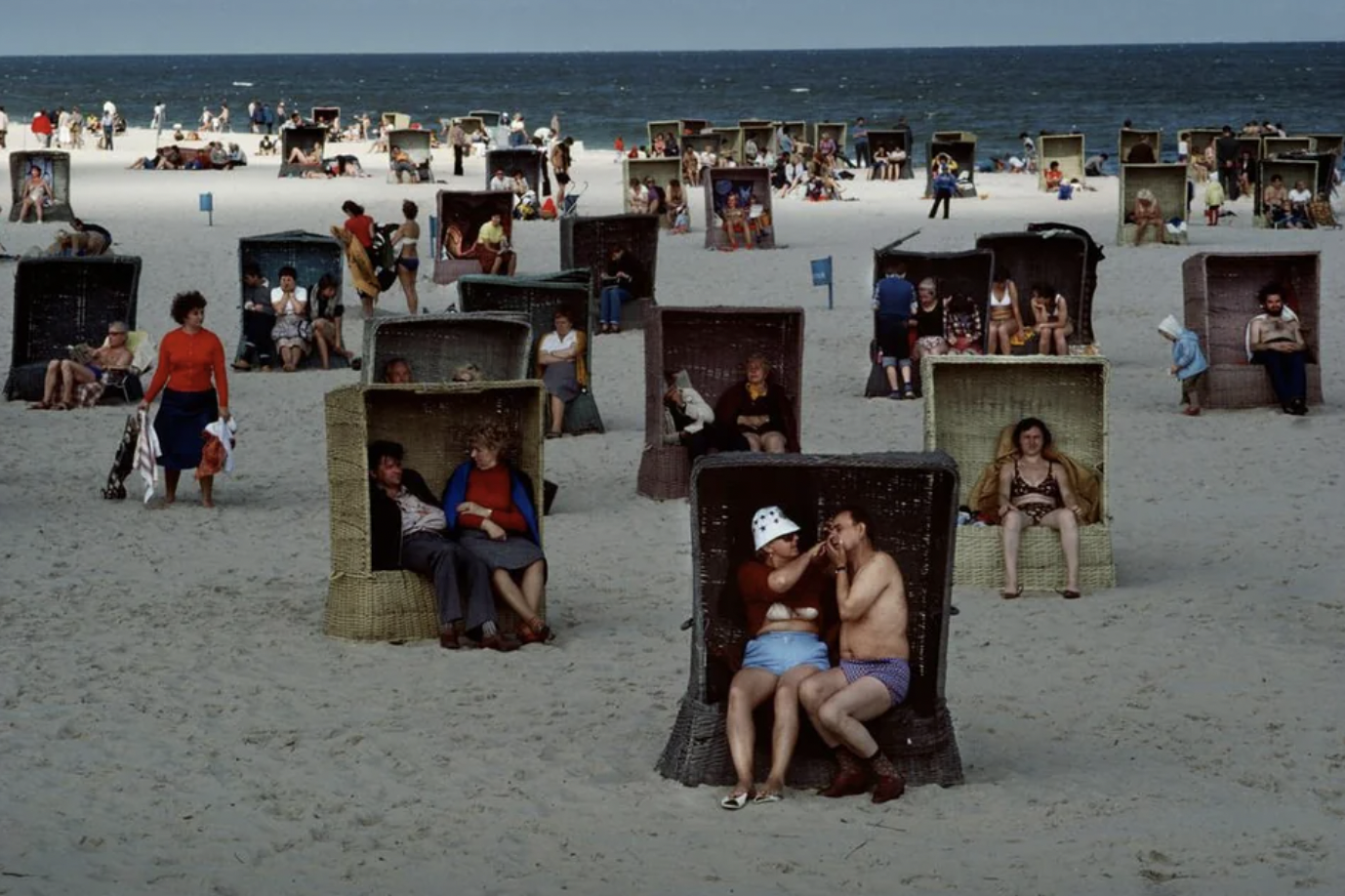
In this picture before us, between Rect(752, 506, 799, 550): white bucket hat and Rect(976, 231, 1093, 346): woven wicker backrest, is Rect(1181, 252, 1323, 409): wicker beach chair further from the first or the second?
Rect(752, 506, 799, 550): white bucket hat

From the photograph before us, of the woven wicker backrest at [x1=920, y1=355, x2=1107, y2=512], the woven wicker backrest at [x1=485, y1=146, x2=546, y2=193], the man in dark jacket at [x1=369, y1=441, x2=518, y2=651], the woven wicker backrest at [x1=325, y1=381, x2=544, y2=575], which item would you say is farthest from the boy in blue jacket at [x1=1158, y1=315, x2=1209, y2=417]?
the woven wicker backrest at [x1=485, y1=146, x2=546, y2=193]

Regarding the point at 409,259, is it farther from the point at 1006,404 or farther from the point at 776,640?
the point at 776,640

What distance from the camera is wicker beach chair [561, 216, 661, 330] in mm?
24131

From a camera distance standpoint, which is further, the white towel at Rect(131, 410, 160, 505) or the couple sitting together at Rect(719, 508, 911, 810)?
the white towel at Rect(131, 410, 160, 505)

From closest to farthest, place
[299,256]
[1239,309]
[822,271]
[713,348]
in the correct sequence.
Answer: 1. [713,348]
2. [1239,309]
3. [299,256]
4. [822,271]

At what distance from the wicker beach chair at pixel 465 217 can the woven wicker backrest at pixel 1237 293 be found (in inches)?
410

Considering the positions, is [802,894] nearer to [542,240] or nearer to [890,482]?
[890,482]

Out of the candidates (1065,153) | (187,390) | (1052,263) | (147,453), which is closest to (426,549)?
(187,390)

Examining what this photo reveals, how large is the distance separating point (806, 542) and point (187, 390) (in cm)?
680

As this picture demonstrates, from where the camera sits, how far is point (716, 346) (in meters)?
16.0

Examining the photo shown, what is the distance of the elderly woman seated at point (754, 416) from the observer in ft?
48.1

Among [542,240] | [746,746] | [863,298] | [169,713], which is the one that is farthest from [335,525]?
[542,240]

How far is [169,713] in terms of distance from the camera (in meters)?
10.1

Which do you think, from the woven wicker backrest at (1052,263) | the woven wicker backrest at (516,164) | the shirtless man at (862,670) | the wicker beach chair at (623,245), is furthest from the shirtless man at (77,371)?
the woven wicker backrest at (516,164)
